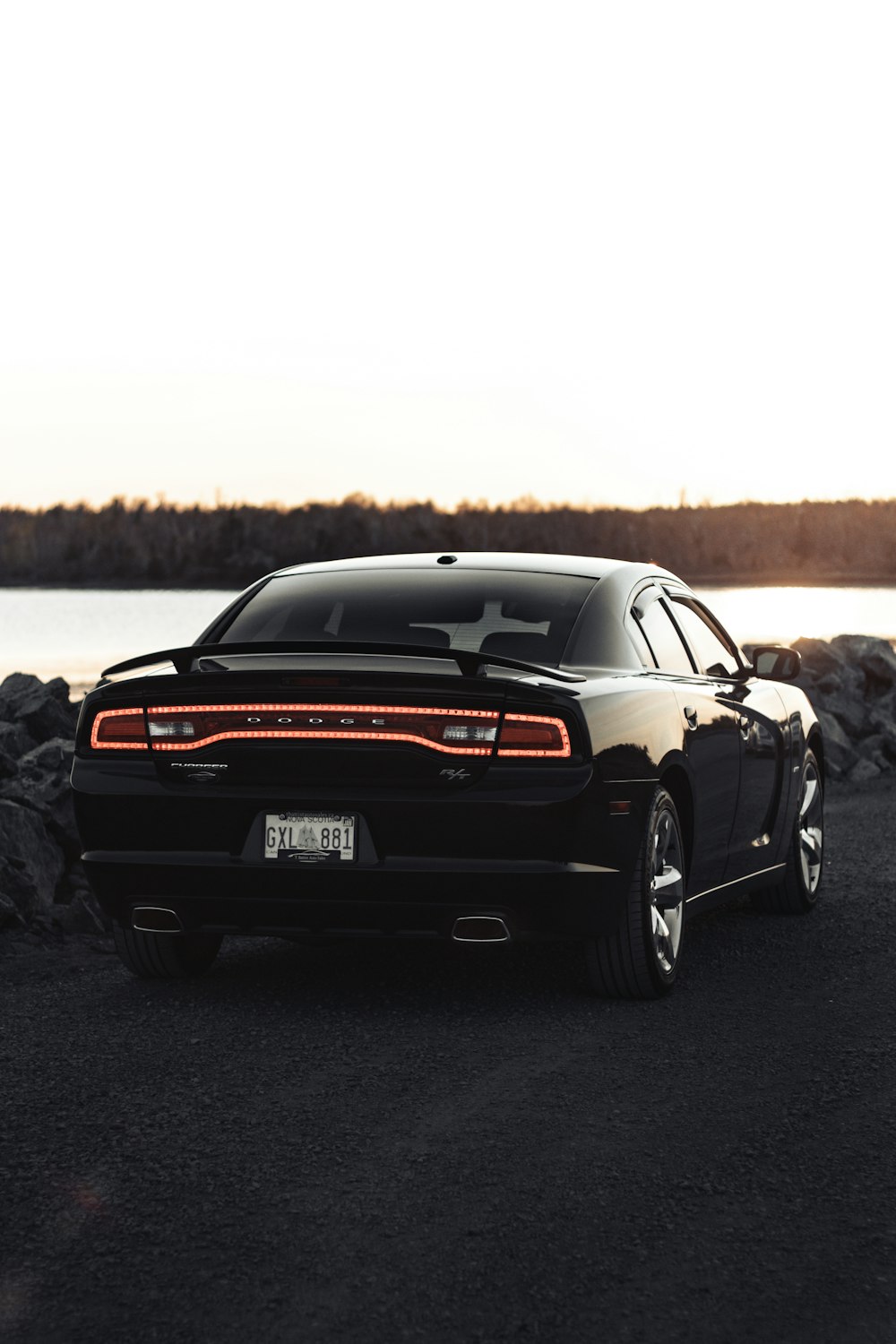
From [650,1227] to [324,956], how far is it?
376cm

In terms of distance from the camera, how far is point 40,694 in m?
16.2

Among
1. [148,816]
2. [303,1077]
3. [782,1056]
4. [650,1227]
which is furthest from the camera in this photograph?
[148,816]

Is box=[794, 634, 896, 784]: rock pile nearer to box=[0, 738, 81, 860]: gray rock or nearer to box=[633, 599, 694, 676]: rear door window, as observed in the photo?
box=[0, 738, 81, 860]: gray rock

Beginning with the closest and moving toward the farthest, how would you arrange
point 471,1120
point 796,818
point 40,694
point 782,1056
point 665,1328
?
1. point 665,1328
2. point 471,1120
3. point 782,1056
4. point 796,818
5. point 40,694

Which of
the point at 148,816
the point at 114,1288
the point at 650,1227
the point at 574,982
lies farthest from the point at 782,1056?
the point at 114,1288

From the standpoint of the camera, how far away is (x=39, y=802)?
33.1 feet

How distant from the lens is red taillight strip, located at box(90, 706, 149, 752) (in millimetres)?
6387

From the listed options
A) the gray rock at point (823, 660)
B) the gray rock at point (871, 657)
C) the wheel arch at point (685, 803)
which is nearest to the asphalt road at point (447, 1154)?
the wheel arch at point (685, 803)

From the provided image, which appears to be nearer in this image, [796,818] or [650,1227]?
[650,1227]

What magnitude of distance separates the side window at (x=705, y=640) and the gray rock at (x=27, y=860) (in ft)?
11.9

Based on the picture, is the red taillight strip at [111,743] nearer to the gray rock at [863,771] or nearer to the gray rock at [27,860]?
the gray rock at [27,860]

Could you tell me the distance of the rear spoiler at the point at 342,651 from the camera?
20.2 feet

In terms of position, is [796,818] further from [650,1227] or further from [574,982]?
[650,1227]

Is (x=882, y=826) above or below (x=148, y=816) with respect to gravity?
below
